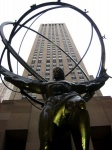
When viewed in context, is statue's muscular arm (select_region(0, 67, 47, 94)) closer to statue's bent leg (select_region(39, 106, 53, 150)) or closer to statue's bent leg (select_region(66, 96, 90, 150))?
statue's bent leg (select_region(39, 106, 53, 150))

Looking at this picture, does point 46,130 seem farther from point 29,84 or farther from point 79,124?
point 29,84

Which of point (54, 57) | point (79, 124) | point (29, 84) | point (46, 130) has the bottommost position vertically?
point (46, 130)

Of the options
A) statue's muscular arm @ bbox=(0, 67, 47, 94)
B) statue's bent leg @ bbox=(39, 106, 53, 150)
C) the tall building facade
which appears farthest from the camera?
the tall building facade

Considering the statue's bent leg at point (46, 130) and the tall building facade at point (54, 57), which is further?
the tall building facade at point (54, 57)

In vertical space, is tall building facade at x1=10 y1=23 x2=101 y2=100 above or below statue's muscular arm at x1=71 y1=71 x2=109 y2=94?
above

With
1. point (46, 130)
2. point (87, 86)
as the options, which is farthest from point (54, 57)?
point (46, 130)

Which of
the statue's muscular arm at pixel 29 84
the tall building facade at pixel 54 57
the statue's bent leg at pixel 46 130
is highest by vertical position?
the tall building facade at pixel 54 57

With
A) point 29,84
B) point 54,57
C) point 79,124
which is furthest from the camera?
point 54,57

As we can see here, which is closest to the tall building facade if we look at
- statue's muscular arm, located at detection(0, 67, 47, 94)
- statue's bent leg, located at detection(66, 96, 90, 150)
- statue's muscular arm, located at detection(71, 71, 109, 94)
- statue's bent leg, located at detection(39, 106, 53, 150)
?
statue's muscular arm, located at detection(0, 67, 47, 94)

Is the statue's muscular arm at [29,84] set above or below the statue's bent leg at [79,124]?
above

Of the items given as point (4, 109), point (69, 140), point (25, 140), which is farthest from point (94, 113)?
point (4, 109)

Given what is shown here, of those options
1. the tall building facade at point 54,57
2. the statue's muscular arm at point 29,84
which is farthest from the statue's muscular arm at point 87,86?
the tall building facade at point 54,57

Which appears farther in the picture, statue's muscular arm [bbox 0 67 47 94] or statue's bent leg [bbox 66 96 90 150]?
statue's muscular arm [bbox 0 67 47 94]

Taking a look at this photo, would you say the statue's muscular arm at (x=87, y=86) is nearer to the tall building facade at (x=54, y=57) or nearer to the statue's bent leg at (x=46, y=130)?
the statue's bent leg at (x=46, y=130)
